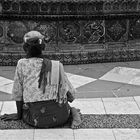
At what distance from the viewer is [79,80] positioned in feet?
19.7

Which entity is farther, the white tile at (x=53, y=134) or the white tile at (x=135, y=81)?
the white tile at (x=135, y=81)

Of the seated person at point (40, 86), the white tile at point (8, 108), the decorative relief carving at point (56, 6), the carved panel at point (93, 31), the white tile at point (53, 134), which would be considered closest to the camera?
the white tile at point (53, 134)

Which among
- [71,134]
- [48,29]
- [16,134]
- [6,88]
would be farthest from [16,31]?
[71,134]

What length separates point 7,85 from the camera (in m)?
5.75

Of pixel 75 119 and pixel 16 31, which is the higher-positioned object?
pixel 16 31

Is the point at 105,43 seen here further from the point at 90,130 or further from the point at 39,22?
the point at 90,130

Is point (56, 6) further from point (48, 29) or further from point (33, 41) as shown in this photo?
point (33, 41)

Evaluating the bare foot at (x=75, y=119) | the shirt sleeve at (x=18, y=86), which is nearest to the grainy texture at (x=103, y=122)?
the bare foot at (x=75, y=119)

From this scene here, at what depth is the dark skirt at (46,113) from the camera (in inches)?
160

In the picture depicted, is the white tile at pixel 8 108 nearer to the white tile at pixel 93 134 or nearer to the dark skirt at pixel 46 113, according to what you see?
the dark skirt at pixel 46 113

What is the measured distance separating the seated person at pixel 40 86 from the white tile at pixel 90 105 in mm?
666

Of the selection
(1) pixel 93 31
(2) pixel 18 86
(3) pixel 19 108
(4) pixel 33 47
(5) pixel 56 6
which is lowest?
(3) pixel 19 108

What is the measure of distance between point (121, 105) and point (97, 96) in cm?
48

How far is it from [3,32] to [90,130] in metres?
3.39
